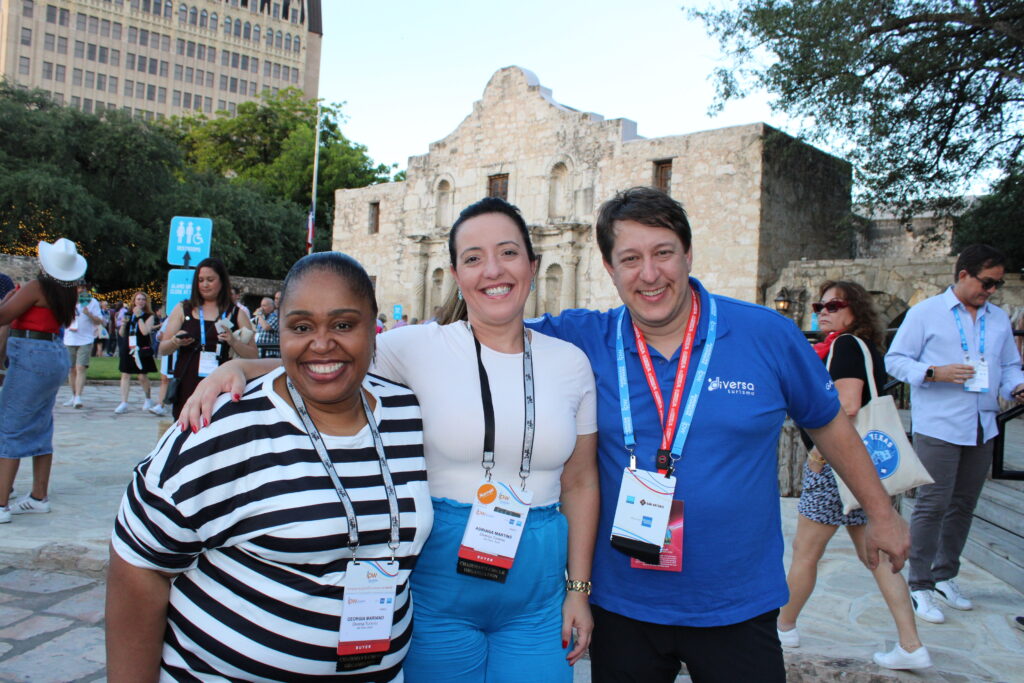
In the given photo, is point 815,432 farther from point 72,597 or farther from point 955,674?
point 72,597

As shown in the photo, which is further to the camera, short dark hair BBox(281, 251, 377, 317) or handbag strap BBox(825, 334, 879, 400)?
handbag strap BBox(825, 334, 879, 400)

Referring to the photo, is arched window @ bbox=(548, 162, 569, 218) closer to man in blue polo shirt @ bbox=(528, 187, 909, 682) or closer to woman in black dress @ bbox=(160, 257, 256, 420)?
woman in black dress @ bbox=(160, 257, 256, 420)

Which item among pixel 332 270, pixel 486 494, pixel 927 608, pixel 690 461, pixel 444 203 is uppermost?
pixel 444 203

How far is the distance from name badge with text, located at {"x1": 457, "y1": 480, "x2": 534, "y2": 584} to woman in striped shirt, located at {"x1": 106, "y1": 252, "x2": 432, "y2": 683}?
0.23 metres

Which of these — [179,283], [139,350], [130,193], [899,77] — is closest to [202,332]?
[179,283]

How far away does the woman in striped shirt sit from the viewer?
1667 millimetres

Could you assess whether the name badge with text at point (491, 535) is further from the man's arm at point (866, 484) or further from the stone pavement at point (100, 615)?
the stone pavement at point (100, 615)

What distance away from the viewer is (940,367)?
443 centimetres

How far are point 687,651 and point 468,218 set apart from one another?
1469mm

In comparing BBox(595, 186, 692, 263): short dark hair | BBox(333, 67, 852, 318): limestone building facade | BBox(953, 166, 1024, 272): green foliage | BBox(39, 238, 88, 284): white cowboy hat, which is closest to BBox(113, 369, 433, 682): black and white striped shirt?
BBox(595, 186, 692, 263): short dark hair

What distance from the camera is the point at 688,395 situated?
7.29 ft

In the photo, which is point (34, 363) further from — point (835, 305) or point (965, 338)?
point (965, 338)

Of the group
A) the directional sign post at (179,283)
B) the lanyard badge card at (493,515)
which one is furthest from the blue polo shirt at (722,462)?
the directional sign post at (179,283)

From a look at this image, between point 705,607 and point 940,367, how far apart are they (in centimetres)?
312
